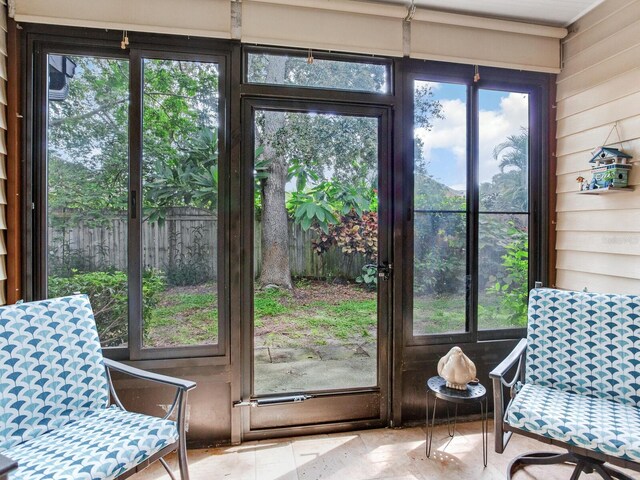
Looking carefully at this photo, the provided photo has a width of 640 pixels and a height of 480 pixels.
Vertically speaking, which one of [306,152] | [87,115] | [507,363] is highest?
[87,115]

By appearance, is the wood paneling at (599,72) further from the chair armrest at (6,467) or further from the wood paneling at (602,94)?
the chair armrest at (6,467)

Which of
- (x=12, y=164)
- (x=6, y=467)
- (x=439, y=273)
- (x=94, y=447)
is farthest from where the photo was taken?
(x=439, y=273)

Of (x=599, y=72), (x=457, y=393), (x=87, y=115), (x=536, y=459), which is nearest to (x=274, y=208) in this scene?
(x=87, y=115)

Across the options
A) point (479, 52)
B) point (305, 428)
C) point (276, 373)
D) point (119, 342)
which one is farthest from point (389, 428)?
point (479, 52)

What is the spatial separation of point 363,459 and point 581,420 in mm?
1108

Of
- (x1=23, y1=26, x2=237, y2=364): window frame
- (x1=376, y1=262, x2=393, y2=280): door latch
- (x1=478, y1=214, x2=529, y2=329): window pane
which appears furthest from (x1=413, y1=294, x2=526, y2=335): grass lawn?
(x1=23, y1=26, x2=237, y2=364): window frame

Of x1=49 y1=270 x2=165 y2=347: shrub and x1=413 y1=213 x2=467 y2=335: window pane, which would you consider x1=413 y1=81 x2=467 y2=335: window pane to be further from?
x1=49 y1=270 x2=165 y2=347: shrub

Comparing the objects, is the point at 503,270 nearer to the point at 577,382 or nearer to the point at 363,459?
the point at 577,382

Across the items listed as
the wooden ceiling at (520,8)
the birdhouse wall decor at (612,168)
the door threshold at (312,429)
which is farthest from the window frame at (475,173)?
the door threshold at (312,429)

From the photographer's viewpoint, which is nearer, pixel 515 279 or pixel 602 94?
pixel 602 94

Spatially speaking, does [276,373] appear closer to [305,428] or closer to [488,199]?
[305,428]

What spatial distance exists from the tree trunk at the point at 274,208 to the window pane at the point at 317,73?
0.02 m

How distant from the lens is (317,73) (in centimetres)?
231

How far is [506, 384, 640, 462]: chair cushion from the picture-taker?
147 cm
